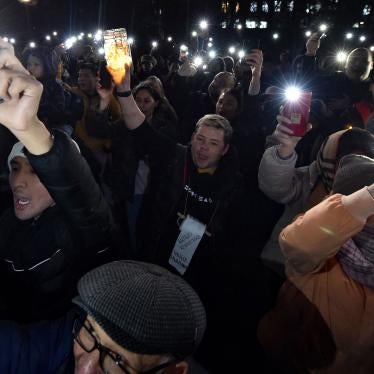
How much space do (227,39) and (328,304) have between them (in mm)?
34549

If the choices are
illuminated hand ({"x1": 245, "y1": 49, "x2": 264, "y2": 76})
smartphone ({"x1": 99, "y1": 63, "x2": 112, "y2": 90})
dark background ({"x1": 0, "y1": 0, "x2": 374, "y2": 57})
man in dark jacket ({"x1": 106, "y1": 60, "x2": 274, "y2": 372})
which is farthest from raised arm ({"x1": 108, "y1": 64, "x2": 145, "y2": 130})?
dark background ({"x1": 0, "y1": 0, "x2": 374, "y2": 57})

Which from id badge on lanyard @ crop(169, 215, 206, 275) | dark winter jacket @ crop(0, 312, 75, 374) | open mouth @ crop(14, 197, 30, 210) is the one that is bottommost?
id badge on lanyard @ crop(169, 215, 206, 275)

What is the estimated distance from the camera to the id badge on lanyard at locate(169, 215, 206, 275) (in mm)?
3016

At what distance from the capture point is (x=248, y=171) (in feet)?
17.4

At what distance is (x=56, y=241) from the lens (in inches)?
78.4

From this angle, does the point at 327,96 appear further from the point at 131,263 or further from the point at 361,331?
the point at 131,263

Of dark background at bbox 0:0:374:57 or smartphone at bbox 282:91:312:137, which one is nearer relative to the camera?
smartphone at bbox 282:91:312:137

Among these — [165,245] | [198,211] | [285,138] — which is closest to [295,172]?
[285,138]

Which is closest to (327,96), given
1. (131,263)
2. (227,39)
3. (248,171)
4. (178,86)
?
(248,171)

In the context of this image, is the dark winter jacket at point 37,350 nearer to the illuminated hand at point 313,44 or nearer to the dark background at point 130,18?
the illuminated hand at point 313,44

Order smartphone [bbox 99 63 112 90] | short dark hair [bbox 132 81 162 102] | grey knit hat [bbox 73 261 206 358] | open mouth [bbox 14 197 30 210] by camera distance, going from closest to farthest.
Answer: grey knit hat [bbox 73 261 206 358] < open mouth [bbox 14 197 30 210] < smartphone [bbox 99 63 112 90] < short dark hair [bbox 132 81 162 102]

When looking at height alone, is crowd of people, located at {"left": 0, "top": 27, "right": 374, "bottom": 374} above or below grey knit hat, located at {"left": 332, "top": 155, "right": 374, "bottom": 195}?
below

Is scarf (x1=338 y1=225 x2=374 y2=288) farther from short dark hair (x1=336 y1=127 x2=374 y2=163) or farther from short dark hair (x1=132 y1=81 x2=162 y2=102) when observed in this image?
short dark hair (x1=132 y1=81 x2=162 y2=102)

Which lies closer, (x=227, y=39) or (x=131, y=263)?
(x=131, y=263)
